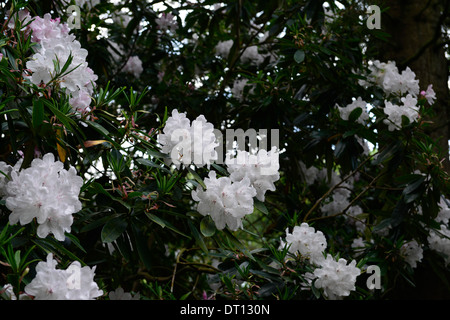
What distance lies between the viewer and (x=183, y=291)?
8.34 feet

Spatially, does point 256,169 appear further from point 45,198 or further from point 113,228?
point 45,198

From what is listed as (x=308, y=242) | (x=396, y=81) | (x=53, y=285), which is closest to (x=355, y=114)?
(x=396, y=81)

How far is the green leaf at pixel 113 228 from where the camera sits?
4.08 feet

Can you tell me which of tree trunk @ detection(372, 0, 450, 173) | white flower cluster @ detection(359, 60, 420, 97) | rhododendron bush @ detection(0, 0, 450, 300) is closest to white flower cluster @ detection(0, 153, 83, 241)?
rhododendron bush @ detection(0, 0, 450, 300)

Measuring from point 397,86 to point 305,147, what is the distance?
0.52 meters

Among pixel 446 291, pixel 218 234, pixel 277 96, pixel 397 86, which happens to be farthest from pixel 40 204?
pixel 446 291

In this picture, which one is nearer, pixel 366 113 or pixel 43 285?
pixel 43 285

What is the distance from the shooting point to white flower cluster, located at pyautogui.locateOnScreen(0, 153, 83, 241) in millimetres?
1087

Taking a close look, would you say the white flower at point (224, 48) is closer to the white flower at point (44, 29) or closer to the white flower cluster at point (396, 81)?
the white flower cluster at point (396, 81)

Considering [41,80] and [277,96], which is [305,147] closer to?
[277,96]

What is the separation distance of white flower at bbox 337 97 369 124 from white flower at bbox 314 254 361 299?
88 centimetres

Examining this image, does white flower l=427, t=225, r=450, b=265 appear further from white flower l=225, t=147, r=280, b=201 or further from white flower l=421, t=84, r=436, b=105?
white flower l=225, t=147, r=280, b=201

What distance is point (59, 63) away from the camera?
138 centimetres

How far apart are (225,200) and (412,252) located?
3.74ft
